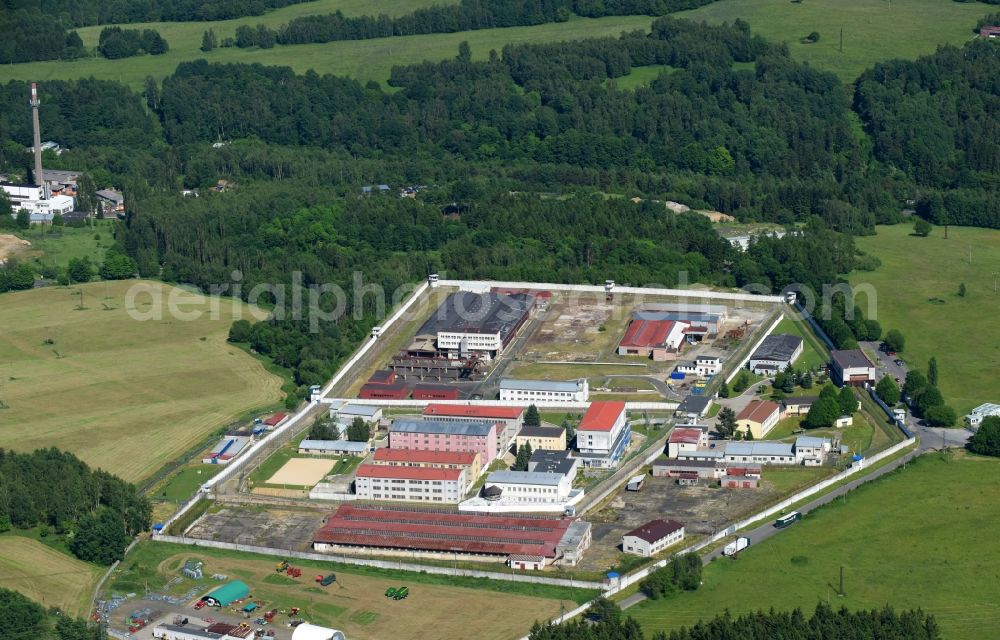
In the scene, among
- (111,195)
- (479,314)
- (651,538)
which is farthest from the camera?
(111,195)

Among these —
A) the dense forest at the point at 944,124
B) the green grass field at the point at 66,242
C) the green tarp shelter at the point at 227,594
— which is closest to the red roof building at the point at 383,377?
the green tarp shelter at the point at 227,594

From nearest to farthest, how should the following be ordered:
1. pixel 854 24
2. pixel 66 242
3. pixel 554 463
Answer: pixel 554 463 < pixel 66 242 < pixel 854 24

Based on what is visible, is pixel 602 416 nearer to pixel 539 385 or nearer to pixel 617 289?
pixel 539 385

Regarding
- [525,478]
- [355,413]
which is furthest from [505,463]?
[355,413]

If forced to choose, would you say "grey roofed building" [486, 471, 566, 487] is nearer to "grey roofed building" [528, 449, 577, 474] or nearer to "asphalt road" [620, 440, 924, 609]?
"grey roofed building" [528, 449, 577, 474]

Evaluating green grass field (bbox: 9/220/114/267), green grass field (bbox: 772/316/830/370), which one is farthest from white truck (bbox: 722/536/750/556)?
green grass field (bbox: 9/220/114/267)

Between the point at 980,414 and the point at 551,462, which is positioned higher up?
the point at 980,414

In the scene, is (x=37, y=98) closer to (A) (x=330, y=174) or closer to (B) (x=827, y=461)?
(A) (x=330, y=174)
